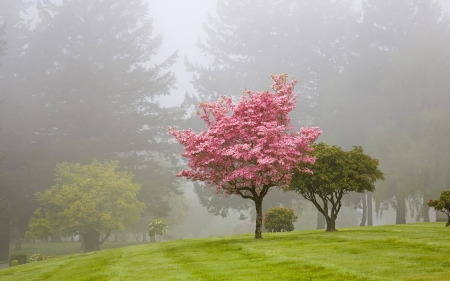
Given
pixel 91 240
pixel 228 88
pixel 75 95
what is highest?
pixel 228 88

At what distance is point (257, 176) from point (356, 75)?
38008mm

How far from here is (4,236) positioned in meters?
53.6

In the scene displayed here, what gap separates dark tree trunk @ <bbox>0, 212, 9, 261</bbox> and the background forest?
0.40 feet

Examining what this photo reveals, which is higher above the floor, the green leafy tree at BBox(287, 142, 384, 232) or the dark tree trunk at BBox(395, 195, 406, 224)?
the green leafy tree at BBox(287, 142, 384, 232)

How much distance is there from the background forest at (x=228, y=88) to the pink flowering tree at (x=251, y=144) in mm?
26181

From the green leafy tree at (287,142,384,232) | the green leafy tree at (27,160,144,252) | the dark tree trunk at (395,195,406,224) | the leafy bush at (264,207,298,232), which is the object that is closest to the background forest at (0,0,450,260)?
the dark tree trunk at (395,195,406,224)

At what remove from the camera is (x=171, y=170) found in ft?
224

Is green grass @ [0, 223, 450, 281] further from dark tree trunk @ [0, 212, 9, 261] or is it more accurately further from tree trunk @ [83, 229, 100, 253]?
dark tree trunk @ [0, 212, 9, 261]

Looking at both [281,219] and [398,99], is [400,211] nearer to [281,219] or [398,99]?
[398,99]

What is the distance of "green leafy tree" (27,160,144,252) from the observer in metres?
48.2

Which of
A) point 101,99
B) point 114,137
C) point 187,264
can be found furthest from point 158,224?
point 187,264

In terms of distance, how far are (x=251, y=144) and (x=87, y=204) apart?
27231 mm

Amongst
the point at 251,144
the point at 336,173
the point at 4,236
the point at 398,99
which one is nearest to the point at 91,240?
the point at 4,236

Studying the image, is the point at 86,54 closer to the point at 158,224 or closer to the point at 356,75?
the point at 158,224
